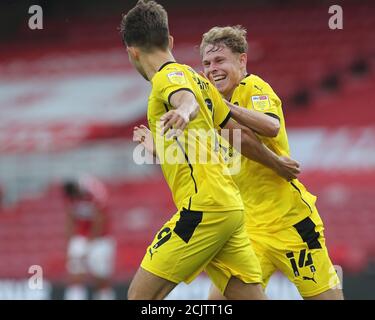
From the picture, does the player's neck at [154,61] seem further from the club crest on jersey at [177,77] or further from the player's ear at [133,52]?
the club crest on jersey at [177,77]

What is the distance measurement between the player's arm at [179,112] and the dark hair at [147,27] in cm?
43

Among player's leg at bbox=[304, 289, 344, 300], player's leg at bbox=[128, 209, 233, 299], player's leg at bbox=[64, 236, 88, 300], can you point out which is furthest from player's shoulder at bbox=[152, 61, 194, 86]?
player's leg at bbox=[64, 236, 88, 300]

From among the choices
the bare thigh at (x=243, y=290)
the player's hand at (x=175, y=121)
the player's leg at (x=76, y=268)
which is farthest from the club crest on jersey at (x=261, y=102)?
the player's leg at (x=76, y=268)

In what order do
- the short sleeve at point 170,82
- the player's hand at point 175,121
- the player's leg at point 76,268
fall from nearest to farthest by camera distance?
the player's hand at point 175,121, the short sleeve at point 170,82, the player's leg at point 76,268

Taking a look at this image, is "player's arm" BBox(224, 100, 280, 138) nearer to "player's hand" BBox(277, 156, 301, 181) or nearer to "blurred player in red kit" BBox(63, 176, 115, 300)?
"player's hand" BBox(277, 156, 301, 181)

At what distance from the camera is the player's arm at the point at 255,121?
5.39 m

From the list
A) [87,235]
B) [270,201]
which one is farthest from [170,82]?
[87,235]

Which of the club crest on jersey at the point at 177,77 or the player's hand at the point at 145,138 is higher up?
the club crest on jersey at the point at 177,77

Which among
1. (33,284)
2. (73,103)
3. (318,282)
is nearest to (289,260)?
(318,282)

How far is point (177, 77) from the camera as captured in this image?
4.89 m

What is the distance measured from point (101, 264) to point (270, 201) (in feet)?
23.4

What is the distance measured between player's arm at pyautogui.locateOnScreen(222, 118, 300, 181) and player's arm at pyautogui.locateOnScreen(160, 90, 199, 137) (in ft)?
2.39

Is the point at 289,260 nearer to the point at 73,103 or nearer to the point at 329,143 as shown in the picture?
the point at 329,143

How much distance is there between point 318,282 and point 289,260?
25cm
